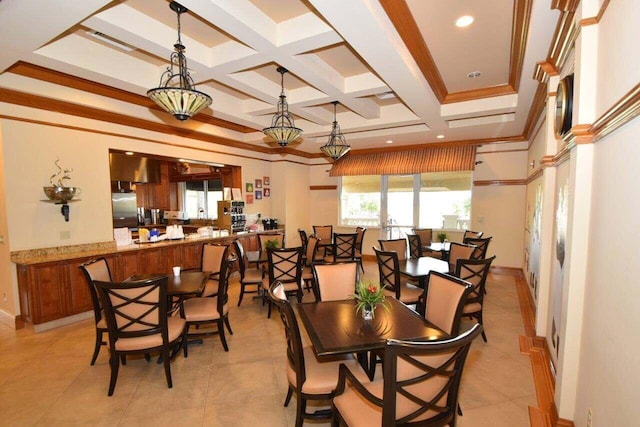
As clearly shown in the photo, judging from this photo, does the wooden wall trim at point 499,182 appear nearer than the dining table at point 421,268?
No

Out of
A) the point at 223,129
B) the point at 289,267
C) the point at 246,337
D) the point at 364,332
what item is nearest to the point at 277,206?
the point at 223,129

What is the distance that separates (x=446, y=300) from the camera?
8.04 feet

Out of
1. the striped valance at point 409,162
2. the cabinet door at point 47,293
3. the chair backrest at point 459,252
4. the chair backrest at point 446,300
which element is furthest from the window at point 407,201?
the cabinet door at point 47,293

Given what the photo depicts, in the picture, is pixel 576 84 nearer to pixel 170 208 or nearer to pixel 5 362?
pixel 5 362

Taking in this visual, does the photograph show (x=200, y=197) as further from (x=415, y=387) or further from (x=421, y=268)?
(x=415, y=387)

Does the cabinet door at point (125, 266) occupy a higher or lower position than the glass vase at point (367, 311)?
lower

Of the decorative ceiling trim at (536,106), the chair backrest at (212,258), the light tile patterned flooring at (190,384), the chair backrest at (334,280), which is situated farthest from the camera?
the chair backrest at (212,258)

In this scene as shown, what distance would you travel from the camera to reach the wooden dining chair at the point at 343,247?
636 cm

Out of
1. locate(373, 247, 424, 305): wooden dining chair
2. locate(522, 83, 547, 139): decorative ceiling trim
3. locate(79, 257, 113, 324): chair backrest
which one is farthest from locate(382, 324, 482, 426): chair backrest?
locate(522, 83, 547, 139): decorative ceiling trim

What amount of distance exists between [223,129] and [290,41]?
3892mm

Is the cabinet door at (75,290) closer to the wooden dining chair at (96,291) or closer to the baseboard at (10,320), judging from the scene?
the baseboard at (10,320)

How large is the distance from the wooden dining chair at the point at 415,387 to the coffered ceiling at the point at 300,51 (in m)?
2.19

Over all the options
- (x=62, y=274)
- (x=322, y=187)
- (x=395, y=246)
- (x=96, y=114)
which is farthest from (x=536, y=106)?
(x=62, y=274)

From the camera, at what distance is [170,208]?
343 inches
